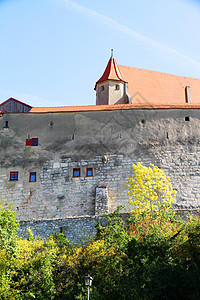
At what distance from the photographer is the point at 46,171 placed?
34750mm

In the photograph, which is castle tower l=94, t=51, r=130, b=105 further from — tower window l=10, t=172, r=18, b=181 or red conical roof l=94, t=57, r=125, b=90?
tower window l=10, t=172, r=18, b=181

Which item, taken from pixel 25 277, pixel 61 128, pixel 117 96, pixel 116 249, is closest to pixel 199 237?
pixel 116 249

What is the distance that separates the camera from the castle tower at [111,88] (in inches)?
1601

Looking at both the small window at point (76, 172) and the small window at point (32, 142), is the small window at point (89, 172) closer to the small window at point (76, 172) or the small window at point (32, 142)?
the small window at point (76, 172)

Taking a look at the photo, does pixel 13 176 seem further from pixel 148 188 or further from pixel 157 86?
pixel 157 86

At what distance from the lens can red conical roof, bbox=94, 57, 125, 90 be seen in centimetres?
4162

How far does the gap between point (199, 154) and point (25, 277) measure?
16196 mm

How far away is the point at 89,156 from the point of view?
115ft

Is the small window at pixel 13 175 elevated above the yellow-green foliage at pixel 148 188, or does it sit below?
above

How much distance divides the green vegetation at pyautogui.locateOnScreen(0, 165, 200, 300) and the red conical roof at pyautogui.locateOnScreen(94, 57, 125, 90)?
60.7 feet

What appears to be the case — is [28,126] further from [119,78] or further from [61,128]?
[119,78]

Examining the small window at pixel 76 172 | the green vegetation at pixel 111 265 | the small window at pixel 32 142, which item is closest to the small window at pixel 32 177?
the small window at pixel 32 142

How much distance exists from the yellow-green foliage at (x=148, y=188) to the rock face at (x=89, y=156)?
1.44 meters

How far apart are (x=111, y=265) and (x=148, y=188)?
28.9 ft
